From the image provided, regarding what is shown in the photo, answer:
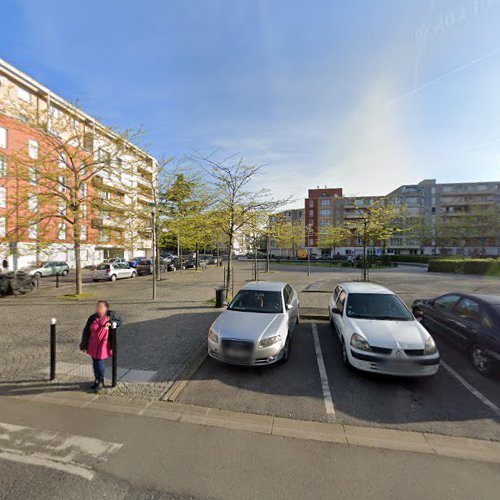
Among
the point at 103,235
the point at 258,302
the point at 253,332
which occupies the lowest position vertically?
the point at 253,332

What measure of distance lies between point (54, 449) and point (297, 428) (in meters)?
2.93

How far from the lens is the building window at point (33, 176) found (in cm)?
1086

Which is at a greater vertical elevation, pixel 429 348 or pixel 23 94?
pixel 23 94

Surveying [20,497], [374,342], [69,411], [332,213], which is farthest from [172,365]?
[332,213]

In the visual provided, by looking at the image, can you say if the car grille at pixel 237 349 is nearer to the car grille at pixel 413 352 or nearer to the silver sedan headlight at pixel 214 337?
the silver sedan headlight at pixel 214 337

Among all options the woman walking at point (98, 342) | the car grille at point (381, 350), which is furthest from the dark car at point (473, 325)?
the woman walking at point (98, 342)

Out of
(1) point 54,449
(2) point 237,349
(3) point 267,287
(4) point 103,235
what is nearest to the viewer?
(1) point 54,449

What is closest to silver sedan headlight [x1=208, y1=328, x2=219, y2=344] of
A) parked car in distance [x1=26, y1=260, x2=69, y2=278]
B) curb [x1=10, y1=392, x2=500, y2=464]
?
curb [x1=10, y1=392, x2=500, y2=464]

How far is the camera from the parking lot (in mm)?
3555

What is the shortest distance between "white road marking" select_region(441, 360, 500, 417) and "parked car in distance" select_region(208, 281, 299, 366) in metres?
3.16

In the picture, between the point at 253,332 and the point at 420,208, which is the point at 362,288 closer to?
the point at 253,332

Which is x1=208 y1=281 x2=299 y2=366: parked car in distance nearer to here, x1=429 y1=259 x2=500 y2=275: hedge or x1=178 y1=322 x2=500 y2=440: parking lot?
x1=178 y1=322 x2=500 y2=440: parking lot

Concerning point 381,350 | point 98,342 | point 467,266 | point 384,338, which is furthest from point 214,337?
point 467,266

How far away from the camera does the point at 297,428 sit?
133 inches
